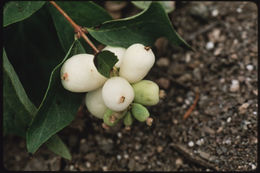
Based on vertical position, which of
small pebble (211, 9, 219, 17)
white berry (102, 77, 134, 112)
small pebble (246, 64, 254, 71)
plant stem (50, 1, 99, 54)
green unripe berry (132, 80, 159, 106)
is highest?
plant stem (50, 1, 99, 54)

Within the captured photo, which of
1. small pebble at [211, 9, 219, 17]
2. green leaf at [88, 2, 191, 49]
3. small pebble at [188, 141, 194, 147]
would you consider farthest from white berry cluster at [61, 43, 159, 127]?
small pebble at [211, 9, 219, 17]

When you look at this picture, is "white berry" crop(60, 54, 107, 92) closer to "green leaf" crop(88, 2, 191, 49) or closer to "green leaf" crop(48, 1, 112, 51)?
"green leaf" crop(88, 2, 191, 49)

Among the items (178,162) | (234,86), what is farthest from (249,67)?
(178,162)

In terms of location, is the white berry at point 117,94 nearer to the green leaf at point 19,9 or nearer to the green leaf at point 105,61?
the green leaf at point 105,61

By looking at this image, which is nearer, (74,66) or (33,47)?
(74,66)

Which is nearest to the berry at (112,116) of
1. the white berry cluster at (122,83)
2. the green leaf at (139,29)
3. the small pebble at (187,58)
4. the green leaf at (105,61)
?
the white berry cluster at (122,83)

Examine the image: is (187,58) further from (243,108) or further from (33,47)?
(33,47)

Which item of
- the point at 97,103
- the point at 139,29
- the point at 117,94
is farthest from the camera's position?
the point at 139,29

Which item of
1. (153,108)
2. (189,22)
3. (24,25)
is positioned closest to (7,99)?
(24,25)
